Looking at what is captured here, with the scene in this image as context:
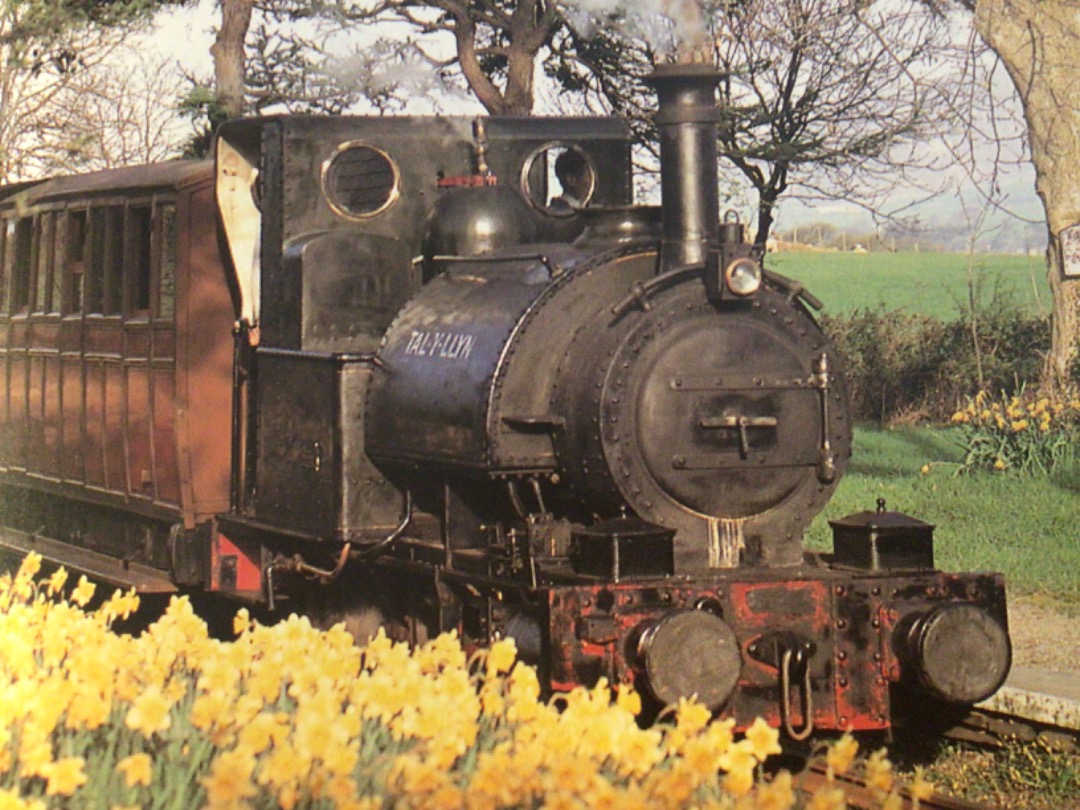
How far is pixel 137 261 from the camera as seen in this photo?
30.0 feet

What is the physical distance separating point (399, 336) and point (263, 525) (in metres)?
1.24

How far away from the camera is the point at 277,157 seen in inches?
296

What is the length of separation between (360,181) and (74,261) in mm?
2913

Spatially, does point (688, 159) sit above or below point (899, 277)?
below

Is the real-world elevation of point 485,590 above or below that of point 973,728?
above

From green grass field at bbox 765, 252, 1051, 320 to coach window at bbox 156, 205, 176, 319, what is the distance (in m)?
25.4

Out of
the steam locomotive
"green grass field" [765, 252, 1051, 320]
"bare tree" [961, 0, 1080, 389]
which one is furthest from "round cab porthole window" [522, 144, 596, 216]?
"green grass field" [765, 252, 1051, 320]

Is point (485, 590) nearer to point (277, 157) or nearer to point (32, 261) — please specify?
point (277, 157)

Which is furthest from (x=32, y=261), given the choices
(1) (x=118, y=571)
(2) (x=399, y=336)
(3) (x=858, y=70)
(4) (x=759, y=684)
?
(3) (x=858, y=70)

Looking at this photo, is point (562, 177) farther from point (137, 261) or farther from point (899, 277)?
point (899, 277)

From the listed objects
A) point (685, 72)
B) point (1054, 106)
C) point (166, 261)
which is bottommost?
point (166, 261)

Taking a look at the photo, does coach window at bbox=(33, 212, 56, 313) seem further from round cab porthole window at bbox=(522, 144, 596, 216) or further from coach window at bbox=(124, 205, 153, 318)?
round cab porthole window at bbox=(522, 144, 596, 216)

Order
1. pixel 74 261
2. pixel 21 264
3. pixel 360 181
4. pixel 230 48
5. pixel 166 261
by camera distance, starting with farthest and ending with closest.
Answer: pixel 230 48, pixel 21 264, pixel 74 261, pixel 166 261, pixel 360 181

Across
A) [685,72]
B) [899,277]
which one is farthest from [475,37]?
[899,277]
